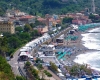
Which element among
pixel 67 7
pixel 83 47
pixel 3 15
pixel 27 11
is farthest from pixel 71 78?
pixel 67 7

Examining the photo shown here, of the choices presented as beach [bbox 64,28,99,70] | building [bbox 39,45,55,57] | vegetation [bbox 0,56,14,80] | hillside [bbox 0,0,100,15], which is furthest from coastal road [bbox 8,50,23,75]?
hillside [bbox 0,0,100,15]

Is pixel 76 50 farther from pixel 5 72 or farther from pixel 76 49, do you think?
pixel 5 72

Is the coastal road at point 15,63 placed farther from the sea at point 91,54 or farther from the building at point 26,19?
the building at point 26,19

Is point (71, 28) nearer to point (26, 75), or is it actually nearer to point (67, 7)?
point (67, 7)

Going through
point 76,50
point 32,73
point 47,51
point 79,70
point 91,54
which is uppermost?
point 32,73

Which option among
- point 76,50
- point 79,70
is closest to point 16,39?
point 76,50

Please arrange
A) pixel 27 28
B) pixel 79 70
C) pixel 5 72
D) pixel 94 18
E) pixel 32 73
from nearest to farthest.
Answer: pixel 5 72 → pixel 32 73 → pixel 79 70 → pixel 27 28 → pixel 94 18

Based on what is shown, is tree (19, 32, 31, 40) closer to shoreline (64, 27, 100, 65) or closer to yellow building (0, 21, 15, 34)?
yellow building (0, 21, 15, 34)
